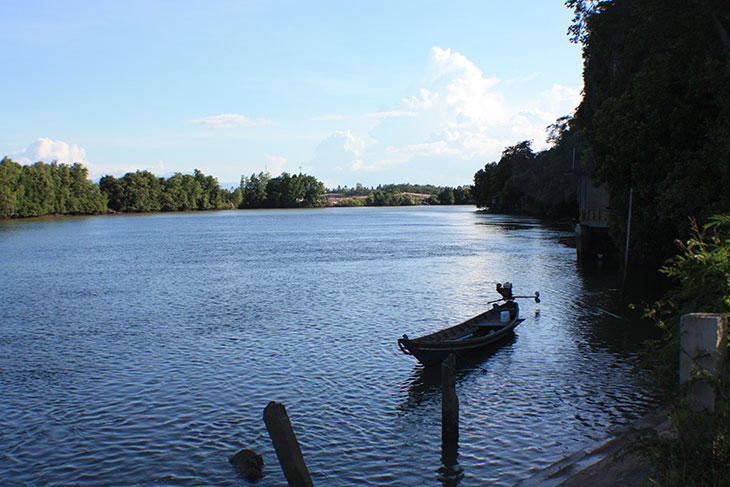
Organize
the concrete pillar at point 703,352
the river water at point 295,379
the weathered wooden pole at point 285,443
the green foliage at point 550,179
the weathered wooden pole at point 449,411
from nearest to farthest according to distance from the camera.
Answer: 1. the concrete pillar at point 703,352
2. the weathered wooden pole at point 285,443
3. the river water at point 295,379
4. the weathered wooden pole at point 449,411
5. the green foliage at point 550,179

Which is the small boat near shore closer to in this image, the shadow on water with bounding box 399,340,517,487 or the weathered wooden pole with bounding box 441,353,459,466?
the shadow on water with bounding box 399,340,517,487

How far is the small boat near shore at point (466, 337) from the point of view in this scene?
20.6 metres

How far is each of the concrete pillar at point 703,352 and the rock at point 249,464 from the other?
940 centimetres

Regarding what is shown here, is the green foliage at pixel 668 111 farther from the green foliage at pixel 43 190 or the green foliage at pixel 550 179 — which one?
the green foliage at pixel 43 190

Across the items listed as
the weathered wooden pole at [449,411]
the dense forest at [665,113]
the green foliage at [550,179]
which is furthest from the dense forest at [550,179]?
the weathered wooden pole at [449,411]

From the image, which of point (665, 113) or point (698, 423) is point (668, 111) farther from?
point (698, 423)

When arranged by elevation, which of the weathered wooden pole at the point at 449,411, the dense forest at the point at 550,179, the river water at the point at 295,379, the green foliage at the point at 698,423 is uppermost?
the dense forest at the point at 550,179

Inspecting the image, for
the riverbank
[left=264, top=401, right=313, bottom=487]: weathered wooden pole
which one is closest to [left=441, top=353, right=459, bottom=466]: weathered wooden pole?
the riverbank

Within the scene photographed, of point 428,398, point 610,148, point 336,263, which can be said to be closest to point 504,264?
point 336,263

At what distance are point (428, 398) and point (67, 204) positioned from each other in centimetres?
19660

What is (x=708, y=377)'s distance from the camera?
23.9ft

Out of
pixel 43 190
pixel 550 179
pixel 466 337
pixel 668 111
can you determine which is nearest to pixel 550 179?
pixel 550 179

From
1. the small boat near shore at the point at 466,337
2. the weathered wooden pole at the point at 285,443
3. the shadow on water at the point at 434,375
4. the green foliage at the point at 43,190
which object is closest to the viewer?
the weathered wooden pole at the point at 285,443

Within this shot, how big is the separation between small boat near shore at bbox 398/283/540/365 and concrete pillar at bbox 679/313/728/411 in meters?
12.7
